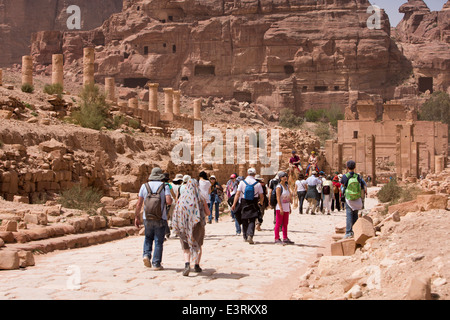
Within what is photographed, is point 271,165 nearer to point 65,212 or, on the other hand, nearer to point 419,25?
point 65,212

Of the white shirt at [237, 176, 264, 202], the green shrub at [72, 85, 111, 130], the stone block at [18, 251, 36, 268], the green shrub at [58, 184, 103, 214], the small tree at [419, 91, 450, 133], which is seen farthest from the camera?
the small tree at [419, 91, 450, 133]

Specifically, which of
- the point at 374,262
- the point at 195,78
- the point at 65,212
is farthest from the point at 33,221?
Answer: the point at 195,78

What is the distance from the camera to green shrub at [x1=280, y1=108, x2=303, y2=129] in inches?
2788

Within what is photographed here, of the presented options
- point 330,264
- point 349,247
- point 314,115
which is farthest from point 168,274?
point 314,115

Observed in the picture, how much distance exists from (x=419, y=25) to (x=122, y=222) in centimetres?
9904

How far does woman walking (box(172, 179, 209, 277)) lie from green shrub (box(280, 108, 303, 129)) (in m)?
61.6

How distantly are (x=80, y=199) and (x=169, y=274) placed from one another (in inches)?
316

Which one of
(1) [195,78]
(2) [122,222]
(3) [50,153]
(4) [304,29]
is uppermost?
(4) [304,29]

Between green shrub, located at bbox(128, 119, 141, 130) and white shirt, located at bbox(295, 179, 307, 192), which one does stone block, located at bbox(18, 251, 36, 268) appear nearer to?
white shirt, located at bbox(295, 179, 307, 192)

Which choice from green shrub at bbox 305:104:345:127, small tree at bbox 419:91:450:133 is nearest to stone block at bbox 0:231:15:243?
green shrub at bbox 305:104:345:127

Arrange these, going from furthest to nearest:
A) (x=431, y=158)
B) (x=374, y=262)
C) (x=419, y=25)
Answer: (x=419, y=25), (x=431, y=158), (x=374, y=262)

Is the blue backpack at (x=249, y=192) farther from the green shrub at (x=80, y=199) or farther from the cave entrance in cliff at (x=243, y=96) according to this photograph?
the cave entrance in cliff at (x=243, y=96)

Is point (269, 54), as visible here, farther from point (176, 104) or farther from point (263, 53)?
point (176, 104)

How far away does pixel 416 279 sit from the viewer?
5.89 m
